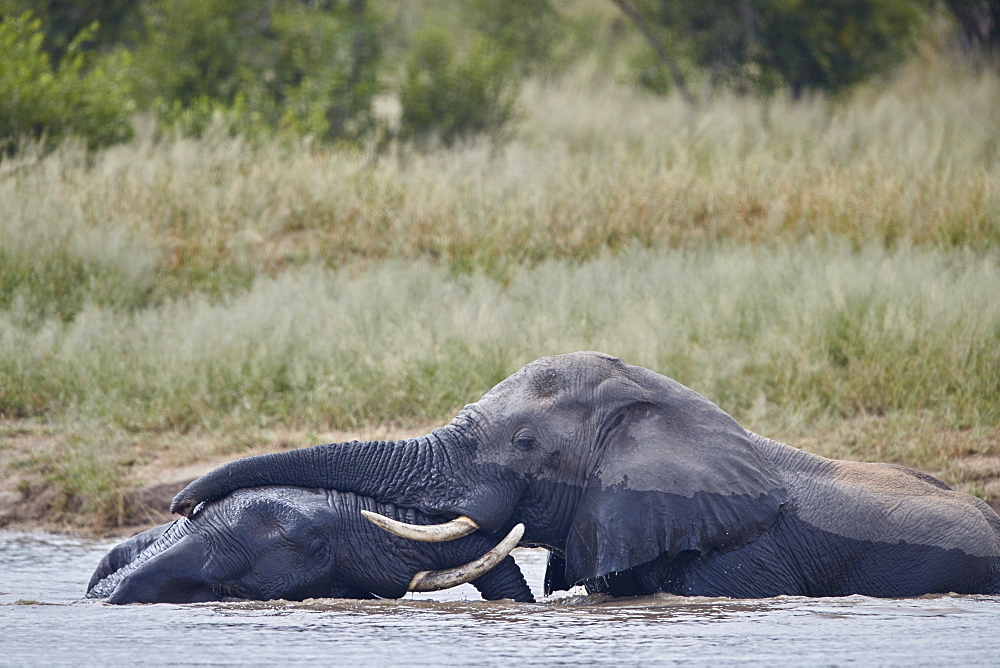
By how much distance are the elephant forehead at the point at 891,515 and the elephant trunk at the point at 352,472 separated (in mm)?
1341

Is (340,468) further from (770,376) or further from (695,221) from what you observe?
(695,221)

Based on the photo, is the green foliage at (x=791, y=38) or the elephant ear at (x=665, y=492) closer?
the elephant ear at (x=665, y=492)

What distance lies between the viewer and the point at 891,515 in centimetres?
529

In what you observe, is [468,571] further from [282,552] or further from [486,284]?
[486,284]

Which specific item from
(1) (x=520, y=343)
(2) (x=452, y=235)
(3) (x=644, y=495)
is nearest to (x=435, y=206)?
(2) (x=452, y=235)

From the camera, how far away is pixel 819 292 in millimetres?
9688

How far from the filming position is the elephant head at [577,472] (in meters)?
5.01

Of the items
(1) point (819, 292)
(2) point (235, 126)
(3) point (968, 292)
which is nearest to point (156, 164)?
(2) point (235, 126)

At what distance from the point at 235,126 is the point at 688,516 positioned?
9994 millimetres

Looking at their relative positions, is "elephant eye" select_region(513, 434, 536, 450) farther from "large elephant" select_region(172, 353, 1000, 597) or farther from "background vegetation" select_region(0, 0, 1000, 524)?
"background vegetation" select_region(0, 0, 1000, 524)

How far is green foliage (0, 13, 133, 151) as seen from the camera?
1306 centimetres

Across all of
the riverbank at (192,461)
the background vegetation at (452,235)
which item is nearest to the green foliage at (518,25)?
the background vegetation at (452,235)

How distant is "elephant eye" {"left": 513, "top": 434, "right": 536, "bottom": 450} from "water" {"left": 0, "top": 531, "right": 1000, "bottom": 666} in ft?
1.88

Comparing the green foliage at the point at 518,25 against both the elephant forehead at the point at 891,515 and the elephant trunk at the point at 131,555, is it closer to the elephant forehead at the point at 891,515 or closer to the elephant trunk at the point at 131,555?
the elephant trunk at the point at 131,555
